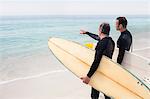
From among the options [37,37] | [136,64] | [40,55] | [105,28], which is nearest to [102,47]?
[105,28]

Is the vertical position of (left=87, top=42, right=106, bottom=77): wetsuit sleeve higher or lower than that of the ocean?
higher

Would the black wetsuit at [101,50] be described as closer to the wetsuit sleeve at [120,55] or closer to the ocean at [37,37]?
the wetsuit sleeve at [120,55]

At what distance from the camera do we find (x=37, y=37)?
8047 mm

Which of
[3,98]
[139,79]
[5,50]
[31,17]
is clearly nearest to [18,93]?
[3,98]

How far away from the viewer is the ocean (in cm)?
570

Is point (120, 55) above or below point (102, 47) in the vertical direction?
below

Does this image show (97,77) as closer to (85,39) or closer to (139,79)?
(139,79)

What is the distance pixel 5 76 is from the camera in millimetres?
5082

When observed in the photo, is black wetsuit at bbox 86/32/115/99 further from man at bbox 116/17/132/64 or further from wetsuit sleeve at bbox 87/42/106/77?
man at bbox 116/17/132/64

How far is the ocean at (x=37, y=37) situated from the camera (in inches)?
224

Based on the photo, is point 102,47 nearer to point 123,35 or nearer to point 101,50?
point 101,50

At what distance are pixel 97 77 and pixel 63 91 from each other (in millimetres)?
972

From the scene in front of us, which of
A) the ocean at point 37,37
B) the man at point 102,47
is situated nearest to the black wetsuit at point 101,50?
the man at point 102,47

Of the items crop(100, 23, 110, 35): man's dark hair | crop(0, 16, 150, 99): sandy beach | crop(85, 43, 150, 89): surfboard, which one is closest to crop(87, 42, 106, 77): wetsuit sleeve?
crop(100, 23, 110, 35): man's dark hair
